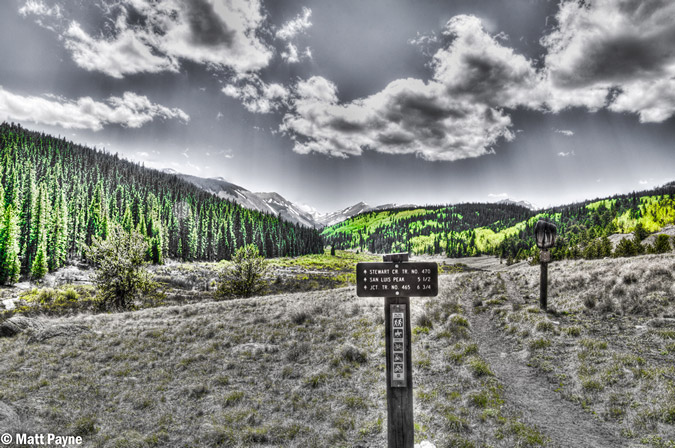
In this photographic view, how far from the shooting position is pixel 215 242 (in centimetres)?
10875

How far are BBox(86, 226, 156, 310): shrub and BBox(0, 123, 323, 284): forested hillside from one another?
31.9m

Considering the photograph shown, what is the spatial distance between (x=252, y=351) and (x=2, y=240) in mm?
66759

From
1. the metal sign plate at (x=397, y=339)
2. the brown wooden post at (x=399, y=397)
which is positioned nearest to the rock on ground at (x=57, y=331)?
the brown wooden post at (x=399, y=397)

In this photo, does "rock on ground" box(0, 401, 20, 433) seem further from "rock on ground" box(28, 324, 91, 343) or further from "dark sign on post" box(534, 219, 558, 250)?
"dark sign on post" box(534, 219, 558, 250)

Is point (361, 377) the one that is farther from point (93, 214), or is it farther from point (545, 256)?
point (93, 214)

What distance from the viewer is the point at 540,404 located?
6.70m

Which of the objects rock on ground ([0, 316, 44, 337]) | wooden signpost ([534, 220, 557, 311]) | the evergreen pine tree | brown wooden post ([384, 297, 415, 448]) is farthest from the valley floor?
the evergreen pine tree

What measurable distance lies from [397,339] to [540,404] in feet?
15.4

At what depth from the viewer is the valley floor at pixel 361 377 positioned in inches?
241

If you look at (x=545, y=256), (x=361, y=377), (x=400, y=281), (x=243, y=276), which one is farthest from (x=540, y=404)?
(x=243, y=276)

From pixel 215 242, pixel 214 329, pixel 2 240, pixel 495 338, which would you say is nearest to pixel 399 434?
pixel 495 338

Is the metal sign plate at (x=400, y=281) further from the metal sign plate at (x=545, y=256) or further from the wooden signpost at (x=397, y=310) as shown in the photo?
the metal sign plate at (x=545, y=256)

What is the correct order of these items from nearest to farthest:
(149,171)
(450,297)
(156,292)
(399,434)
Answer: (399,434) → (450,297) → (156,292) → (149,171)

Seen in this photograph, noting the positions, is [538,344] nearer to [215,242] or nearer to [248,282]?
[248,282]
